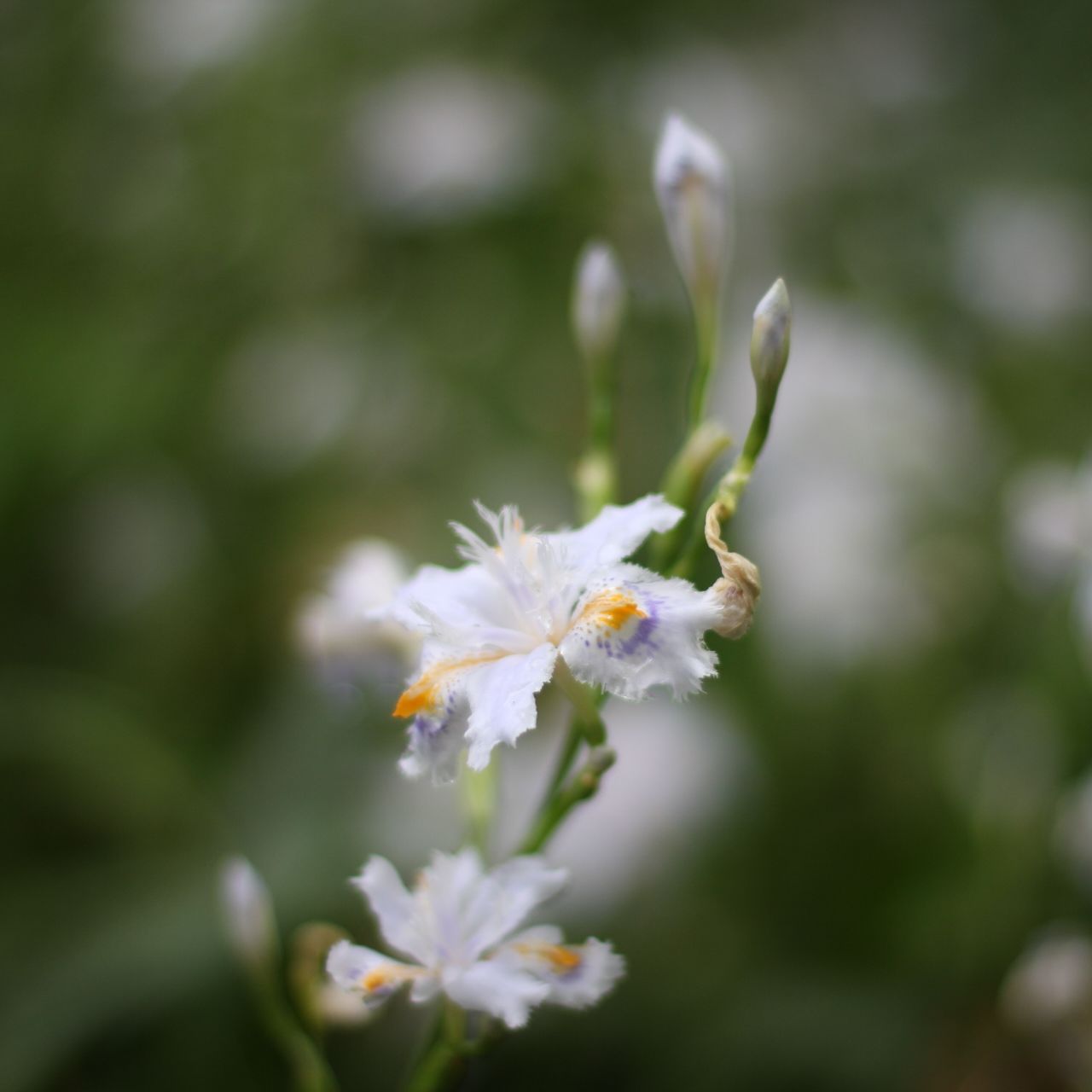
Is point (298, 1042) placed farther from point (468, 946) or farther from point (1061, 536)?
point (1061, 536)

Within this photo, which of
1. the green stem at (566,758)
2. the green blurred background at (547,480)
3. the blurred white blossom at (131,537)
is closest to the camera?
the green stem at (566,758)

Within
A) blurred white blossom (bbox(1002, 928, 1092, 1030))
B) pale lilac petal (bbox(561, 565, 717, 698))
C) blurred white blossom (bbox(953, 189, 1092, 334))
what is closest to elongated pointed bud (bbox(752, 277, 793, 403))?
pale lilac petal (bbox(561, 565, 717, 698))

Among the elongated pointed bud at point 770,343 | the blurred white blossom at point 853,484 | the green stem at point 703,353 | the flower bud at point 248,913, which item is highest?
the blurred white blossom at point 853,484

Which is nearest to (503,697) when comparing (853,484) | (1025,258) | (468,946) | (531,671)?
(531,671)

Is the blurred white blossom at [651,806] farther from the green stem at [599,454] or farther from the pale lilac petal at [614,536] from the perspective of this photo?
the pale lilac petal at [614,536]

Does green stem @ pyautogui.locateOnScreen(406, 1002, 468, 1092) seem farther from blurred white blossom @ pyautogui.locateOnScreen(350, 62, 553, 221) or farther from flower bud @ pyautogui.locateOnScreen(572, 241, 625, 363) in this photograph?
blurred white blossom @ pyautogui.locateOnScreen(350, 62, 553, 221)

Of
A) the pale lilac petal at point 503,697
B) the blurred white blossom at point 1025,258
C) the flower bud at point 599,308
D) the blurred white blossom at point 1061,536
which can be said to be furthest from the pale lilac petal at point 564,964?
the blurred white blossom at point 1025,258

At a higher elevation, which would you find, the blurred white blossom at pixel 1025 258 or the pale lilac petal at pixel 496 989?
the blurred white blossom at pixel 1025 258

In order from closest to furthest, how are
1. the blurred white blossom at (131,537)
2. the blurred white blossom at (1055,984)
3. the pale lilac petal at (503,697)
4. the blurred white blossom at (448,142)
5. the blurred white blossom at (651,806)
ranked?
the pale lilac petal at (503,697) → the blurred white blossom at (1055,984) → the blurred white blossom at (651,806) → the blurred white blossom at (131,537) → the blurred white blossom at (448,142)
